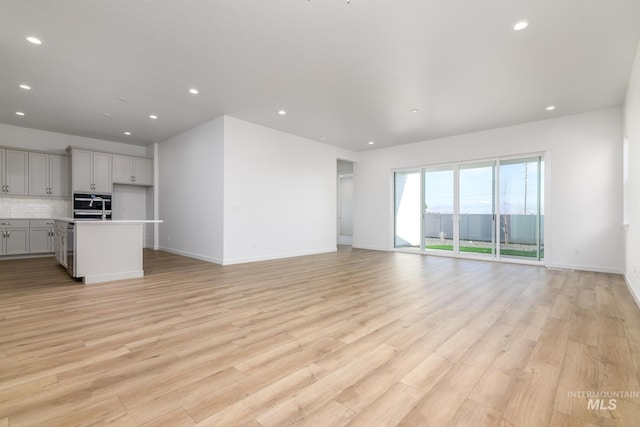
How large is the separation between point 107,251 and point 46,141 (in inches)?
204

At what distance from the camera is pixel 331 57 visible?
371 centimetres

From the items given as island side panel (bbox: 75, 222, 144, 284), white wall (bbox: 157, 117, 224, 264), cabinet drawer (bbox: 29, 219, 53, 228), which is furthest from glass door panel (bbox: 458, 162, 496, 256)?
cabinet drawer (bbox: 29, 219, 53, 228)

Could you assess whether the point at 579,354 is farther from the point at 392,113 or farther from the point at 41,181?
the point at 41,181

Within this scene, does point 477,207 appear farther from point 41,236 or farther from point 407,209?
point 41,236

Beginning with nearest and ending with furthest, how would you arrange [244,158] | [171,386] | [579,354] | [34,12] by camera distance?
1. [171,386]
2. [579,354]
3. [34,12]
4. [244,158]

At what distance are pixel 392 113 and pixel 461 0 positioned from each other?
3065 millimetres

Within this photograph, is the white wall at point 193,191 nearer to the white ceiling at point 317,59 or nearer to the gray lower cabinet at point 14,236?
the white ceiling at point 317,59

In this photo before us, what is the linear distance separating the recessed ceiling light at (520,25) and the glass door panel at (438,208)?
4.75 metres

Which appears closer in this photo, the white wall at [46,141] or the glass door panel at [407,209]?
the white wall at [46,141]

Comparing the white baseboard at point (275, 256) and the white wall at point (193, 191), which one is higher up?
the white wall at point (193, 191)

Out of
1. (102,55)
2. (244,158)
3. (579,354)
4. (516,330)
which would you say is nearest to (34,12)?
(102,55)

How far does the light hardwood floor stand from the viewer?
1.56 metres

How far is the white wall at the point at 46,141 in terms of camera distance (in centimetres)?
690

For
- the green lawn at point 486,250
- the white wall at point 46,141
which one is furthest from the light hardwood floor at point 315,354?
the white wall at point 46,141
